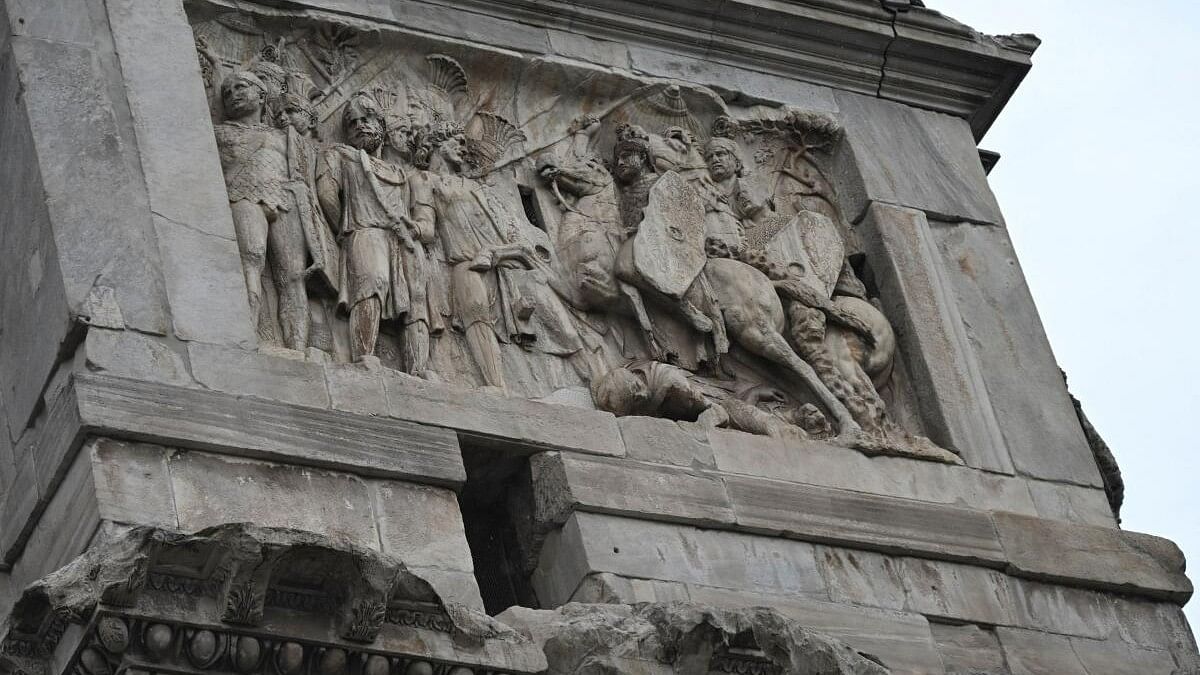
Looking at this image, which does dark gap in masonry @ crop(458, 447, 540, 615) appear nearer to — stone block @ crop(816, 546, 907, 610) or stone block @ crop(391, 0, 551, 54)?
stone block @ crop(816, 546, 907, 610)

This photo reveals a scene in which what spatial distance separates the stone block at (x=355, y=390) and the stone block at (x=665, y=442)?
1103mm

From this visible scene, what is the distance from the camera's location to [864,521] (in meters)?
11.4

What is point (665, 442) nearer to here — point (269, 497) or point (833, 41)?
point (269, 497)

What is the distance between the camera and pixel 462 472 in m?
10.5

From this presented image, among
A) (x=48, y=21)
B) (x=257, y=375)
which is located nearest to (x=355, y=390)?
(x=257, y=375)

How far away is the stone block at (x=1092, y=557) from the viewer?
11766 millimetres

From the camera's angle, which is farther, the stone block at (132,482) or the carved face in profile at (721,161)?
the carved face in profile at (721,161)

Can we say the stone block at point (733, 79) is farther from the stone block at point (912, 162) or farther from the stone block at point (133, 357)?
the stone block at point (133, 357)

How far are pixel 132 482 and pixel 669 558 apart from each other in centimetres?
225

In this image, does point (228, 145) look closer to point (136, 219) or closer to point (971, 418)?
point (136, 219)

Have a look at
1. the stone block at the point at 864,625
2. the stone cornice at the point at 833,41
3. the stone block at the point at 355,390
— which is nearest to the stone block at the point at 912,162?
the stone cornice at the point at 833,41

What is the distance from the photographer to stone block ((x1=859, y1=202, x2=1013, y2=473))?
40.5ft

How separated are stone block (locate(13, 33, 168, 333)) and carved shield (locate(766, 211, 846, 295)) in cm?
332

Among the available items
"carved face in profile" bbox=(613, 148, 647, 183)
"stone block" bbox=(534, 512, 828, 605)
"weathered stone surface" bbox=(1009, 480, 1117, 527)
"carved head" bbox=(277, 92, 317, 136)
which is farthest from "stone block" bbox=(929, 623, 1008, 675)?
"carved head" bbox=(277, 92, 317, 136)
